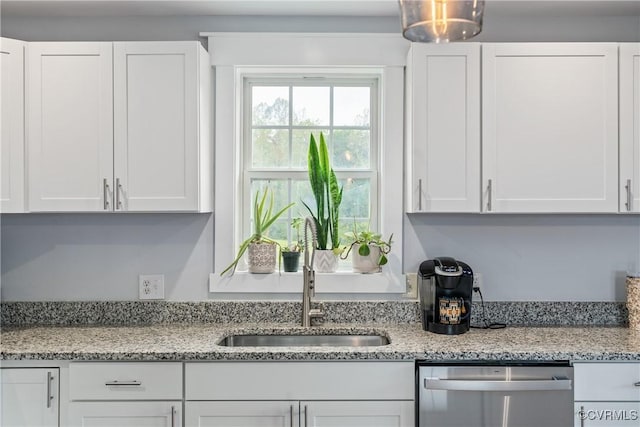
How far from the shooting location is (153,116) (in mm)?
2346

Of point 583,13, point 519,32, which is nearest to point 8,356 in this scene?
point 519,32

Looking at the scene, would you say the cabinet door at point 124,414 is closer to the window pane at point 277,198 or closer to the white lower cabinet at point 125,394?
the white lower cabinet at point 125,394

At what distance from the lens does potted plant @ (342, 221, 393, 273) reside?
257 cm

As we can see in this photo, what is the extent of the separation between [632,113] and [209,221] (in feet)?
6.72

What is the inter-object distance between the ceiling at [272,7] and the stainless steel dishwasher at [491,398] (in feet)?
5.44

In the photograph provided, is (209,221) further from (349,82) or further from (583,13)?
(583,13)

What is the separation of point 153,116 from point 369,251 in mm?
1196

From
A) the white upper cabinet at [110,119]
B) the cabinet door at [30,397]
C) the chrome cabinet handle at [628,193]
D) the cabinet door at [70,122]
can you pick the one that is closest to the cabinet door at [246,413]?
the cabinet door at [30,397]

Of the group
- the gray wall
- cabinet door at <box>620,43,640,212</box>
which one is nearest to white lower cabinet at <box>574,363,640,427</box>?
the gray wall


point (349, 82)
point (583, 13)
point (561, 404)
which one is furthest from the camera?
point (349, 82)

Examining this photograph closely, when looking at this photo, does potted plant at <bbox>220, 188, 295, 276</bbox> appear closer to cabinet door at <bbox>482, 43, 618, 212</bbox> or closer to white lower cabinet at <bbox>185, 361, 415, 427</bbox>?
white lower cabinet at <bbox>185, 361, 415, 427</bbox>

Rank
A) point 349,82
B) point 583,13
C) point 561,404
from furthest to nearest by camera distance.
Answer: point 349,82
point 583,13
point 561,404

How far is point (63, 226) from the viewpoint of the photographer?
2639mm

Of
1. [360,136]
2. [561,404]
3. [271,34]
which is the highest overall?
[271,34]
